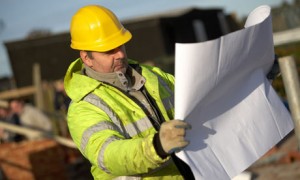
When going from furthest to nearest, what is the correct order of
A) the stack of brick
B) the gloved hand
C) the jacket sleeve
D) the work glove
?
the stack of brick
the work glove
the jacket sleeve
the gloved hand

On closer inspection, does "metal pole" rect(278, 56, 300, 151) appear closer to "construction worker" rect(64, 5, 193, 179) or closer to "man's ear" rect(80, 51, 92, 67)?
"construction worker" rect(64, 5, 193, 179)

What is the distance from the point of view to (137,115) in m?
3.60

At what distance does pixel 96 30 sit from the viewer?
12.1ft

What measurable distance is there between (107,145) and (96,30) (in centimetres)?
74

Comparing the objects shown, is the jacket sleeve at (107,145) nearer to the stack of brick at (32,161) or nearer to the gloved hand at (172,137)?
the gloved hand at (172,137)

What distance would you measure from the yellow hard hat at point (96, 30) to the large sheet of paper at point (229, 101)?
0.62 meters

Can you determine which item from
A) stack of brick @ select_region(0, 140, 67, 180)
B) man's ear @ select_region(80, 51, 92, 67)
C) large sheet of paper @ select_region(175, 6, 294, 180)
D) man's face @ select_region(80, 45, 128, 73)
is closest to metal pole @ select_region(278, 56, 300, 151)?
large sheet of paper @ select_region(175, 6, 294, 180)

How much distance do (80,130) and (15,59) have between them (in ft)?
102

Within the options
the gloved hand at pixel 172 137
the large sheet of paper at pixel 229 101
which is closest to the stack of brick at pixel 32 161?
the large sheet of paper at pixel 229 101

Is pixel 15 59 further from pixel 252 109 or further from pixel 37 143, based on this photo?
pixel 252 109

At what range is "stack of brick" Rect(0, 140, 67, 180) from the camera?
11.3 metres

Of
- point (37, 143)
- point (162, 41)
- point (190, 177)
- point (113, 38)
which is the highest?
point (113, 38)

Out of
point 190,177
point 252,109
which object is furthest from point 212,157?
point 252,109

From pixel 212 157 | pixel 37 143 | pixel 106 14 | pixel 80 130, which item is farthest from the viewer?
pixel 37 143
